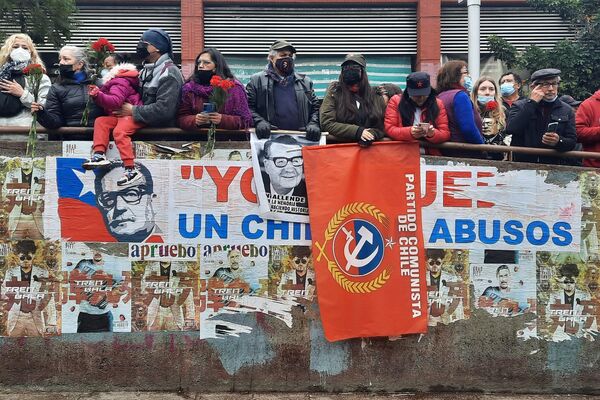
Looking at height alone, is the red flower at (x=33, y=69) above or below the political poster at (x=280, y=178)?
above

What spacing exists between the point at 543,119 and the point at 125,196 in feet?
11.8

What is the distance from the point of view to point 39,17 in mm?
12828

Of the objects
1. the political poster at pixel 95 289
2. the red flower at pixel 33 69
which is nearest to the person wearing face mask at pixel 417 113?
the political poster at pixel 95 289

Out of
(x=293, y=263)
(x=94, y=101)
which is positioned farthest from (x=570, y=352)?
(x=94, y=101)

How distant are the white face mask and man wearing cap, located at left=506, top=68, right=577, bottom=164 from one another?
427cm

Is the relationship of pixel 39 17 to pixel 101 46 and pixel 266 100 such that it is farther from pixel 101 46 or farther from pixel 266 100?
pixel 266 100

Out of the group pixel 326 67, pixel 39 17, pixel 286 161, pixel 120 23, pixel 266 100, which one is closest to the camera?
pixel 286 161

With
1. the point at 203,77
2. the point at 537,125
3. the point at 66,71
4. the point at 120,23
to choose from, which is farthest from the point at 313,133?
the point at 120,23

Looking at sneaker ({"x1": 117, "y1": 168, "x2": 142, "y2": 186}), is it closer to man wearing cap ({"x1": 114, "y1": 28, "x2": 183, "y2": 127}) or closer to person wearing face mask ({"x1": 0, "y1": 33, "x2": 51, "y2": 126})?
man wearing cap ({"x1": 114, "y1": 28, "x2": 183, "y2": 127})

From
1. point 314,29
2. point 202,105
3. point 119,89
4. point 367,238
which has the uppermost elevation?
point 314,29

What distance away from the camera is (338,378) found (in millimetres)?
5828

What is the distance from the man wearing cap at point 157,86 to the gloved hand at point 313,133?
1.10 meters

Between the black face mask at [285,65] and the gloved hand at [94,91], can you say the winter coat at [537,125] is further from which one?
the gloved hand at [94,91]

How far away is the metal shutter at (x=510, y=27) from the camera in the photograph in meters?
18.4
